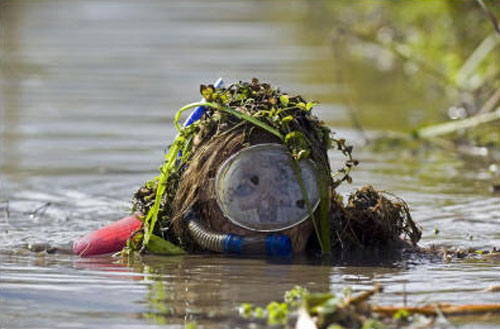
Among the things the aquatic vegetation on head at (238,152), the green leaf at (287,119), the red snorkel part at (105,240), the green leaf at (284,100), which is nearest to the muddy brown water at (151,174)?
the red snorkel part at (105,240)

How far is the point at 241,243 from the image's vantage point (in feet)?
20.9

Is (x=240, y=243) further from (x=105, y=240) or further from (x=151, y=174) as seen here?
(x=151, y=174)

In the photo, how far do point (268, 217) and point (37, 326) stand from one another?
164 cm

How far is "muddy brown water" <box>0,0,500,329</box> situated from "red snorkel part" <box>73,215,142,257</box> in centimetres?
12

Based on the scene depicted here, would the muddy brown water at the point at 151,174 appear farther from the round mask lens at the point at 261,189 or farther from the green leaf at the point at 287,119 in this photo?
the green leaf at the point at 287,119

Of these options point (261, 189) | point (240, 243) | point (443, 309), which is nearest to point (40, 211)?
point (240, 243)

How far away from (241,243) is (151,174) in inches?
133

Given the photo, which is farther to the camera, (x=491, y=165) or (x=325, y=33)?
(x=325, y=33)

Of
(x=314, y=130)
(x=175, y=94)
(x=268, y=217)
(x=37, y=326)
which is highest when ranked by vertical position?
(x=175, y=94)

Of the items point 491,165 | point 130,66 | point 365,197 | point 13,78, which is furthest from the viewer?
point 130,66

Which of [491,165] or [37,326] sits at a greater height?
[491,165]

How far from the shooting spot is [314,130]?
6.55 metres

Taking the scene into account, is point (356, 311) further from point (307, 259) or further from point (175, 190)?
point (175, 190)

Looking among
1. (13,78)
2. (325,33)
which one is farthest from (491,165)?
(325,33)
